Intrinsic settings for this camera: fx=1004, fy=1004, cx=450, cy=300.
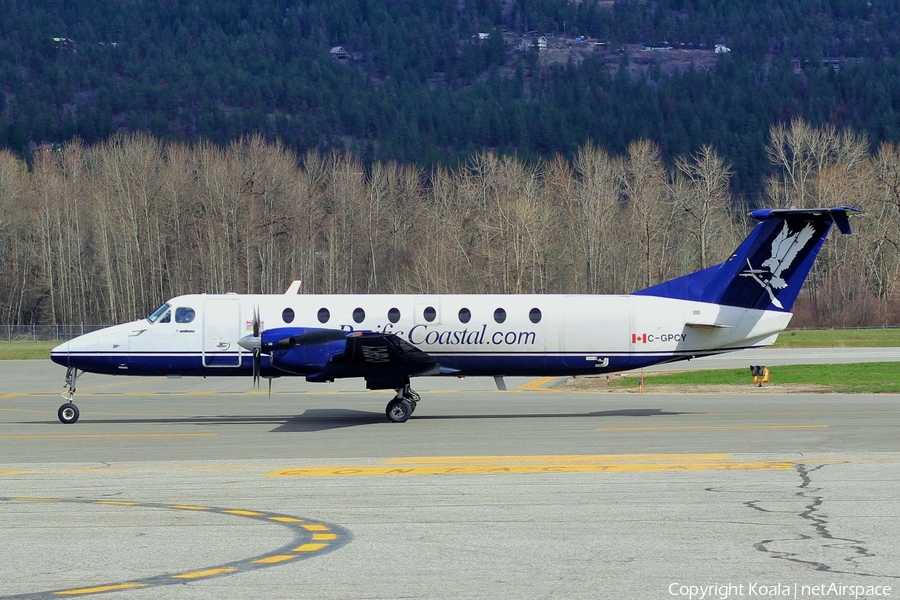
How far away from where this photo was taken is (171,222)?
8756 cm

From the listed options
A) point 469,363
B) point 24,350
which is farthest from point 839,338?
point 24,350

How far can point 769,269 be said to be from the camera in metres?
23.7

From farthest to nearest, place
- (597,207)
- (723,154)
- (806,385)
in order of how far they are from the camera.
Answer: (723,154)
(597,207)
(806,385)

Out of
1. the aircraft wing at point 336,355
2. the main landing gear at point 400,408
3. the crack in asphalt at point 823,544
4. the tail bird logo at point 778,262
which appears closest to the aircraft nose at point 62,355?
the aircraft wing at point 336,355

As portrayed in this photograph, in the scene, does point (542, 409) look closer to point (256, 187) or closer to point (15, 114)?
point (256, 187)

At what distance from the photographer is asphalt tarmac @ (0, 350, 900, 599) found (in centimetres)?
886

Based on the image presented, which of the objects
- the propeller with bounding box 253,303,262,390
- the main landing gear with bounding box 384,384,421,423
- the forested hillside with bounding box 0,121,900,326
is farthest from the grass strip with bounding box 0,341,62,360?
the main landing gear with bounding box 384,384,421,423

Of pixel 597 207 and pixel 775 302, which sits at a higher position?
pixel 597 207

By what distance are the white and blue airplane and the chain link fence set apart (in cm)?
5312

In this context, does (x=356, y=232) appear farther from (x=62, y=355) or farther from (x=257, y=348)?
(x=257, y=348)

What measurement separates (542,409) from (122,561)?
17155mm

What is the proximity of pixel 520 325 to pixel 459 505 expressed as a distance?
37.2 feet

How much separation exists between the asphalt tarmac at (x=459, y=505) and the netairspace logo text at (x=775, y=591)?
0.10 ft

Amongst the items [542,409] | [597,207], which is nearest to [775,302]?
[542,409]
